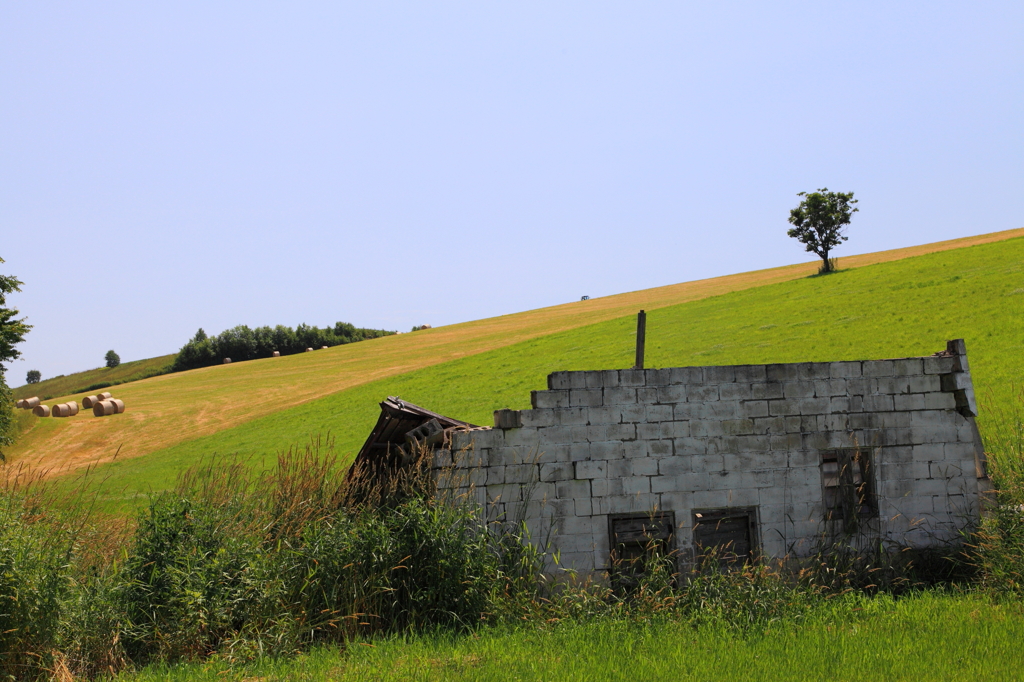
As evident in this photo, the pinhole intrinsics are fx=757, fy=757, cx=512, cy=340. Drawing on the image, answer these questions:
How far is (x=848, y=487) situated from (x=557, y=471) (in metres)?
3.89

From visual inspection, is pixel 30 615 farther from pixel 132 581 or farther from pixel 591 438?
pixel 591 438

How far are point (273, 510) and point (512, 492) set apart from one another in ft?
9.61

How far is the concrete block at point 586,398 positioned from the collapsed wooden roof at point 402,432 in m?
1.32

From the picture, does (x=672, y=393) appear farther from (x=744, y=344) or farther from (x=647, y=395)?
(x=744, y=344)

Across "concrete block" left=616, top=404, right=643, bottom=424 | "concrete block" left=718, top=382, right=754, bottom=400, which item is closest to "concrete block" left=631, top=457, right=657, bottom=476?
"concrete block" left=616, top=404, right=643, bottom=424

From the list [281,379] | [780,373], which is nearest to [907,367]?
[780,373]

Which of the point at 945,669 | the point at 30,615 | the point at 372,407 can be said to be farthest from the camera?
the point at 372,407

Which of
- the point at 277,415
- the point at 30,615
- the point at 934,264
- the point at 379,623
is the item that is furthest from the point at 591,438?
the point at 934,264

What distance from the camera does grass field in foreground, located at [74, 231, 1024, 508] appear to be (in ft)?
77.2

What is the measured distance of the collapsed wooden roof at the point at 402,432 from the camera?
31.8 ft

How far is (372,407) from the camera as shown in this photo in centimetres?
3084

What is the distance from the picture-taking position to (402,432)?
10305 mm

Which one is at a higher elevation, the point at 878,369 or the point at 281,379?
the point at 281,379

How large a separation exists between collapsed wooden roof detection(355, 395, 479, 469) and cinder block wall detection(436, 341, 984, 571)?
317 mm
